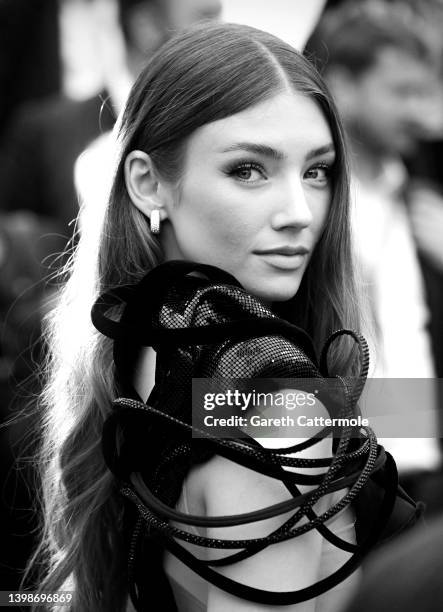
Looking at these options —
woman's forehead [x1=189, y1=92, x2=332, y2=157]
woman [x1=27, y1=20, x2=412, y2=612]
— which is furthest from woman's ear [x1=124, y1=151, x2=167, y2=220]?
woman's forehead [x1=189, y1=92, x2=332, y2=157]

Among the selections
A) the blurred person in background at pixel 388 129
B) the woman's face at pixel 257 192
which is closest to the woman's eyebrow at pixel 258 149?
the woman's face at pixel 257 192

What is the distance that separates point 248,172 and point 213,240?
13cm

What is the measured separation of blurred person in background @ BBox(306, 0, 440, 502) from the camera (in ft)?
11.9

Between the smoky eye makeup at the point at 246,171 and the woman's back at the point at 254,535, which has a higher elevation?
the smoky eye makeup at the point at 246,171

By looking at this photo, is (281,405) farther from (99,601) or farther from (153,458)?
(99,601)

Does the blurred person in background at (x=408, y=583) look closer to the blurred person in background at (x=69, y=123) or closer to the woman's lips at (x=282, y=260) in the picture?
the woman's lips at (x=282, y=260)

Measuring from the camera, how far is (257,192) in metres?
1.41

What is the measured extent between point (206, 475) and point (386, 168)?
8.82ft

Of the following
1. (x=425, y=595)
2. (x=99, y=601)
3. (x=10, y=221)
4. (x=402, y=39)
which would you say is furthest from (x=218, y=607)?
(x=402, y=39)

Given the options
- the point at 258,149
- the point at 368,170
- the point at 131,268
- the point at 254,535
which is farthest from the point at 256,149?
the point at 368,170

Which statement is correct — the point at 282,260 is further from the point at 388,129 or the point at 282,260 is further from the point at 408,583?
the point at 388,129

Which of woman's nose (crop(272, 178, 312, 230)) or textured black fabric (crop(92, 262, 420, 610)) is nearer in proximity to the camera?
textured black fabric (crop(92, 262, 420, 610))

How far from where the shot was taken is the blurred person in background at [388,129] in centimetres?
363

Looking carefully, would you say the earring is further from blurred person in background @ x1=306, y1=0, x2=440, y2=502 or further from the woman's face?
blurred person in background @ x1=306, y1=0, x2=440, y2=502
